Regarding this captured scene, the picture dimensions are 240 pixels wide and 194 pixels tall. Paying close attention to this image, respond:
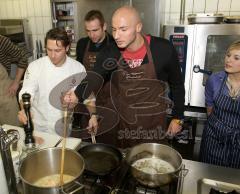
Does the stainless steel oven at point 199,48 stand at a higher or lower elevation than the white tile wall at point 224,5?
lower

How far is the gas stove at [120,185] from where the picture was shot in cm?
79

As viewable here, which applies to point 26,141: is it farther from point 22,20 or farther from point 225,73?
point 22,20

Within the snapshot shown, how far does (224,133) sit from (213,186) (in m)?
0.76

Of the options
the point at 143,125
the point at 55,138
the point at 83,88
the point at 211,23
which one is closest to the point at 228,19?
the point at 211,23

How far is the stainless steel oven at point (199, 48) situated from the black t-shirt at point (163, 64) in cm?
55

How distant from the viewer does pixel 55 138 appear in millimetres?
1134

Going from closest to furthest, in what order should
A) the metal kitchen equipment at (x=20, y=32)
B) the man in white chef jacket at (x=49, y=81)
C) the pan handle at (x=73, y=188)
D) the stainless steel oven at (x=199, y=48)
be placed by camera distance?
the pan handle at (x=73, y=188) → the man in white chef jacket at (x=49, y=81) → the stainless steel oven at (x=199, y=48) → the metal kitchen equipment at (x=20, y=32)

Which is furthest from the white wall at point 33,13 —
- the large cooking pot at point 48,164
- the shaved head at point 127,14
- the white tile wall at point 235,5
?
the large cooking pot at point 48,164

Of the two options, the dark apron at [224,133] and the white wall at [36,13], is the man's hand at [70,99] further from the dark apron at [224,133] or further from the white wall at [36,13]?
the white wall at [36,13]

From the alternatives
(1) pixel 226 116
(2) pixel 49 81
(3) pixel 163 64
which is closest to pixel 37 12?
(2) pixel 49 81

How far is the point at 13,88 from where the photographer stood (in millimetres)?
2266

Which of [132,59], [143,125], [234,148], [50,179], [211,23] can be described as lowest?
[234,148]

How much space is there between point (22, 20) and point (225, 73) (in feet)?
8.31

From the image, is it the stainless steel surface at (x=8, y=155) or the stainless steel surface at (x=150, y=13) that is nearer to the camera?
the stainless steel surface at (x=8, y=155)
